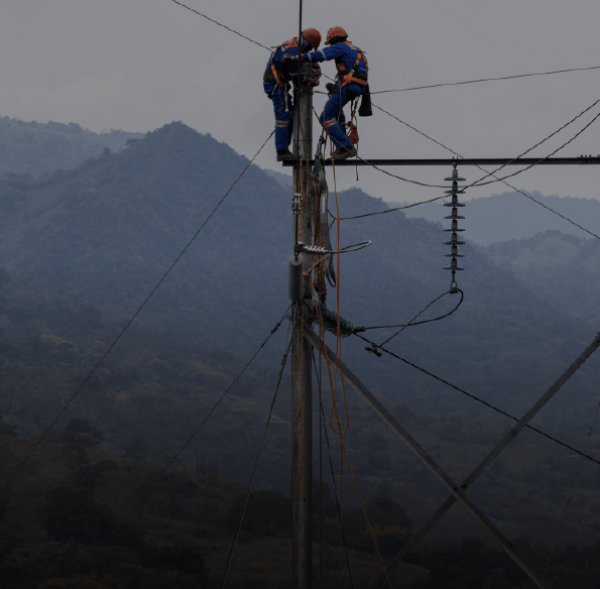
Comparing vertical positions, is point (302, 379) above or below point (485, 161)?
below

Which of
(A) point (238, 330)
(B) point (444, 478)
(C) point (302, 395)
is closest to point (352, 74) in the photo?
(C) point (302, 395)

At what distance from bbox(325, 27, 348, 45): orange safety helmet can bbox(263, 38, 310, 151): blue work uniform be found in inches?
23.4

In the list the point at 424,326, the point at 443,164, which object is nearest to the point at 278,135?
the point at 443,164

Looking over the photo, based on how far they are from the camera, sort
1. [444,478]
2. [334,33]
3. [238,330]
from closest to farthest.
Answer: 1. [444,478]
2. [334,33]
3. [238,330]

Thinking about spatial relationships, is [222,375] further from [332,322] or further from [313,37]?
[313,37]

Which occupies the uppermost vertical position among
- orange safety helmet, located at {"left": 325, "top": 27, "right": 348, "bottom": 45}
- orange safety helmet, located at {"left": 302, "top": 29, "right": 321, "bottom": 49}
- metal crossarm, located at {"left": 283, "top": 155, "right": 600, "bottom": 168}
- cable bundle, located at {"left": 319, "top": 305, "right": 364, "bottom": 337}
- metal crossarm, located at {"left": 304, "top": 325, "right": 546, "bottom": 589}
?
orange safety helmet, located at {"left": 325, "top": 27, "right": 348, "bottom": 45}

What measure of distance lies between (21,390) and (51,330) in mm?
33136

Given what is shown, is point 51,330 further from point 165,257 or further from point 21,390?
point 165,257

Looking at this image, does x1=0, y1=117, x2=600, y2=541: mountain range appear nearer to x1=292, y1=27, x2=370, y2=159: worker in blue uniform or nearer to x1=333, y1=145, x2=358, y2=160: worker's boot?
x1=333, y1=145, x2=358, y2=160: worker's boot

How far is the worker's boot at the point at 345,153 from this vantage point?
939 cm

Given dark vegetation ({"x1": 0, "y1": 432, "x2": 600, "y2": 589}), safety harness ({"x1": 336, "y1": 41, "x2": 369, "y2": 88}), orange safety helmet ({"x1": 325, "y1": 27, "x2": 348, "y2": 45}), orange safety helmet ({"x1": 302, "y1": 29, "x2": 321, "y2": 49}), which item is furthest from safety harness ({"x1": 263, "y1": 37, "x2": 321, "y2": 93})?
dark vegetation ({"x1": 0, "y1": 432, "x2": 600, "y2": 589})

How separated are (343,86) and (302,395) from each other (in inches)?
182

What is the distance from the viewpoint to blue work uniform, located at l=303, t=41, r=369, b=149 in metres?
9.43

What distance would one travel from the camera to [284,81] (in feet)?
30.6
